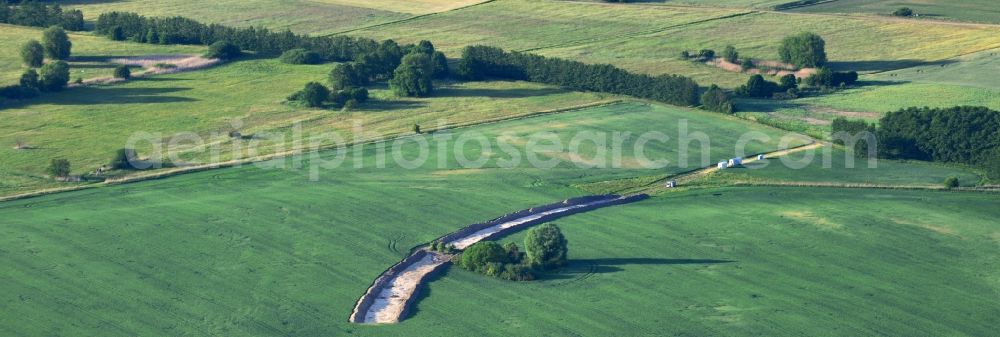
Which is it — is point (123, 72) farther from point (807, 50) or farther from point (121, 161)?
point (807, 50)

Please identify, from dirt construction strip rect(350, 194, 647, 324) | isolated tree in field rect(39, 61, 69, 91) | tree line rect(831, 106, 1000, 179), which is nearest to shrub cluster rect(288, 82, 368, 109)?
isolated tree in field rect(39, 61, 69, 91)

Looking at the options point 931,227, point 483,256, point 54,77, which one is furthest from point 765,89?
point 54,77

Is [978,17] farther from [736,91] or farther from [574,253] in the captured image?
[574,253]

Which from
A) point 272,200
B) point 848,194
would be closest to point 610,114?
point 848,194

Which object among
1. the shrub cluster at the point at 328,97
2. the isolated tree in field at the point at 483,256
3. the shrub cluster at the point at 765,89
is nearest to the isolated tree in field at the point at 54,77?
the shrub cluster at the point at 328,97

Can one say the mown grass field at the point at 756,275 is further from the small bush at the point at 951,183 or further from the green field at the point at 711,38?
the green field at the point at 711,38
